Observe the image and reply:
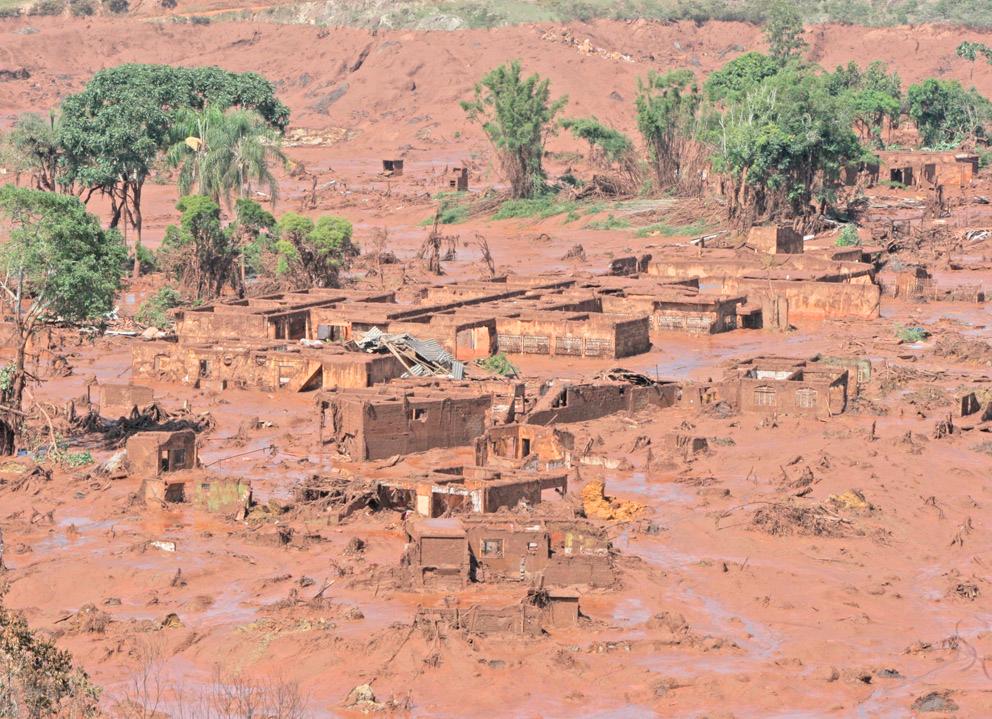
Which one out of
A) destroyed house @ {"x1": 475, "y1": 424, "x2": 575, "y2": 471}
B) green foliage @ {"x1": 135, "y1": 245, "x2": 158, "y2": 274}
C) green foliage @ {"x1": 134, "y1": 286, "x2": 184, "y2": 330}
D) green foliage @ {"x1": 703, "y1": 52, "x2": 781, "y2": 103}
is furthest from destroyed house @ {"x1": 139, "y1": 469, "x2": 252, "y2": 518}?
green foliage @ {"x1": 703, "y1": 52, "x2": 781, "y2": 103}

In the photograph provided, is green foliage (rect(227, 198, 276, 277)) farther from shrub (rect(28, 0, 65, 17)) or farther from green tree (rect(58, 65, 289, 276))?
shrub (rect(28, 0, 65, 17))

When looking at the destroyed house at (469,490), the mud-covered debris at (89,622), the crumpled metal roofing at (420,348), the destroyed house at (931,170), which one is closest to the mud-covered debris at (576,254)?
the destroyed house at (931,170)

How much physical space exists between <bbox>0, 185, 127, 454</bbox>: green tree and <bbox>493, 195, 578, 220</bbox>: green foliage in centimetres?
3719

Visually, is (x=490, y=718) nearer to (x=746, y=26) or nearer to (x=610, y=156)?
(x=610, y=156)

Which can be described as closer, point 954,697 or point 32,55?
point 954,697

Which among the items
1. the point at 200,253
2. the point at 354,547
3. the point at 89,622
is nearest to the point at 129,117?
the point at 200,253

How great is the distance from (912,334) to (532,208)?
28.6 meters

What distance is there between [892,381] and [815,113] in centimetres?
2977

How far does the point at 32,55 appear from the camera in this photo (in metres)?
113

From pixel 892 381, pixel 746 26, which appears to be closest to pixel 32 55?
pixel 746 26

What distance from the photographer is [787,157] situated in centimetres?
5962

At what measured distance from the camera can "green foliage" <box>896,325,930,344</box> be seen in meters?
39.8

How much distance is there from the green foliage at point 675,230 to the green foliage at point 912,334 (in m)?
19.6

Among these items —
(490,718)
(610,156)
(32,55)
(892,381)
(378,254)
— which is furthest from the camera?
(32,55)
